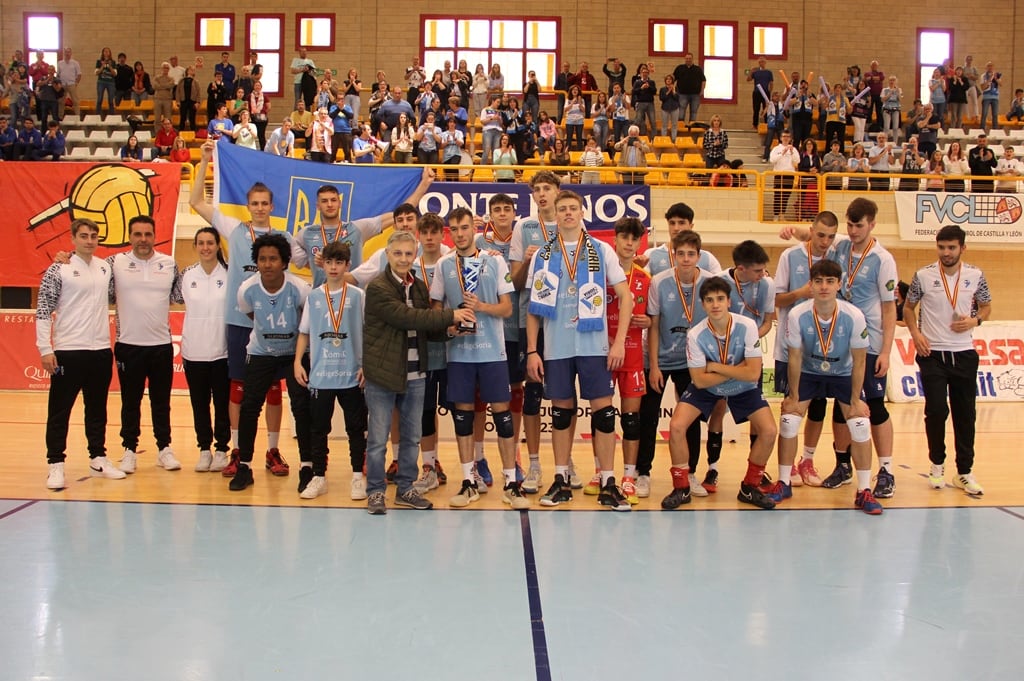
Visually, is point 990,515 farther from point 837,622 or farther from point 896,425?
point 896,425

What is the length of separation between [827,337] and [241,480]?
4289 mm

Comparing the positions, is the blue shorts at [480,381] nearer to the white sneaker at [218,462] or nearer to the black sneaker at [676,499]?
the black sneaker at [676,499]

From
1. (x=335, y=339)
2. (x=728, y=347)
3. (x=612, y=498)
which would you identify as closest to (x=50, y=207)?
(x=335, y=339)

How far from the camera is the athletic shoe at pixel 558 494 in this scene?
19.8ft

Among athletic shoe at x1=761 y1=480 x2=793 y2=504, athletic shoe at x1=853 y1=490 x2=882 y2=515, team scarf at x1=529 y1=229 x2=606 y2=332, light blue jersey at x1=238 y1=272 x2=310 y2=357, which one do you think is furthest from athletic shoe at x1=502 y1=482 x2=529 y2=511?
athletic shoe at x1=853 y1=490 x2=882 y2=515

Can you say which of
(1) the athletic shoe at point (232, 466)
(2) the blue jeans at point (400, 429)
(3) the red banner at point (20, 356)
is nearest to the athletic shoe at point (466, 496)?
(2) the blue jeans at point (400, 429)

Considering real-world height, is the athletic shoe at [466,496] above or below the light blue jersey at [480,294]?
below

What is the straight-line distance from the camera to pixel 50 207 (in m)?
13.6

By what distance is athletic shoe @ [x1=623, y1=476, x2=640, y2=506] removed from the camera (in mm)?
6169

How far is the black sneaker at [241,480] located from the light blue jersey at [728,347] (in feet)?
10.8

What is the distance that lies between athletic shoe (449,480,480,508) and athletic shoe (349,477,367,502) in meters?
0.63

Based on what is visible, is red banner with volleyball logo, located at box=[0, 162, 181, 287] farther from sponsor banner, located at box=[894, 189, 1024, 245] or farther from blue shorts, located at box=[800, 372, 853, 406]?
sponsor banner, located at box=[894, 189, 1024, 245]

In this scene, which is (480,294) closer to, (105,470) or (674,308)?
(674,308)

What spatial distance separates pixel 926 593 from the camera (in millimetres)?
4438
